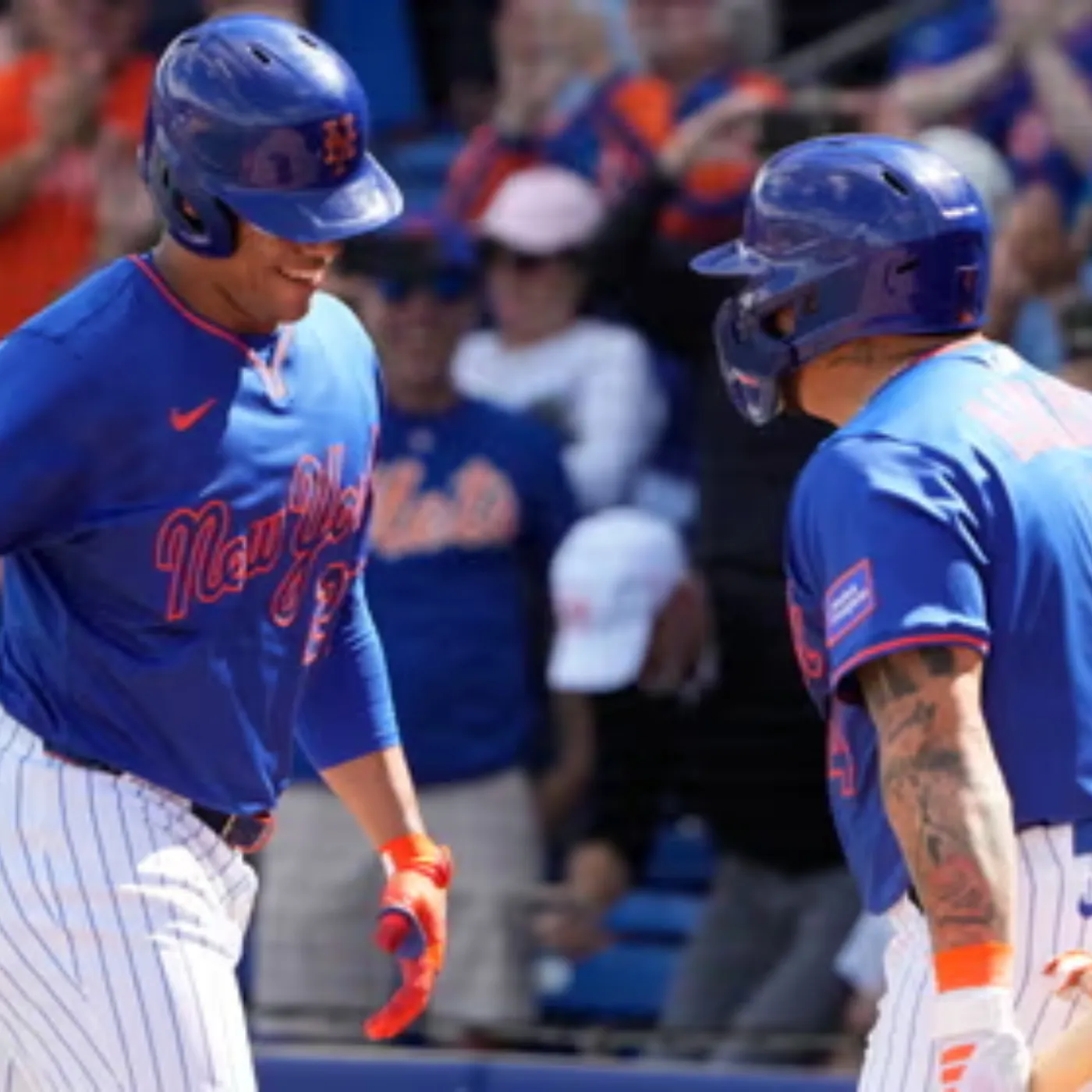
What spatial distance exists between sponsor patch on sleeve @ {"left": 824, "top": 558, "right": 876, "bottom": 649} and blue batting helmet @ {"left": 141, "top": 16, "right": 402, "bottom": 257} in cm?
91

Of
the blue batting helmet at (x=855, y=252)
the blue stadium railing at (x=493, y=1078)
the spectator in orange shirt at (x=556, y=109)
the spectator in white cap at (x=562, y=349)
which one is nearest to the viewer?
the blue batting helmet at (x=855, y=252)

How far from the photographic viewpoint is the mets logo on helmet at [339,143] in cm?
368

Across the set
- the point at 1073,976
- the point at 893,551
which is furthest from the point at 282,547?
the point at 1073,976

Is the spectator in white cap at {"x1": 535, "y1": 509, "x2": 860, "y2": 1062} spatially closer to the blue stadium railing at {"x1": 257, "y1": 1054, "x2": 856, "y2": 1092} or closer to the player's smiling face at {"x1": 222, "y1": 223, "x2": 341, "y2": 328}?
the blue stadium railing at {"x1": 257, "y1": 1054, "x2": 856, "y2": 1092}

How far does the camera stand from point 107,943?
11.4ft

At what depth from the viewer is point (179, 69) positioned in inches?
145

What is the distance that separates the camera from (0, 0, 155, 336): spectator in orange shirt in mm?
6605

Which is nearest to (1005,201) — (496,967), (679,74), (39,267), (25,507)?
(679,74)

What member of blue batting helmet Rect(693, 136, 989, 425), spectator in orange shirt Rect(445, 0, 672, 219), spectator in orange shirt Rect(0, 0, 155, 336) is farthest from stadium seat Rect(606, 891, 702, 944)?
blue batting helmet Rect(693, 136, 989, 425)

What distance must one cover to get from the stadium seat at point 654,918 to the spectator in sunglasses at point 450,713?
0.26 meters

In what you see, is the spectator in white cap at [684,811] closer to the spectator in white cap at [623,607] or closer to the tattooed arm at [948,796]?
the spectator in white cap at [623,607]

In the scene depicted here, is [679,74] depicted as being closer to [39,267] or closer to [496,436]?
[496,436]

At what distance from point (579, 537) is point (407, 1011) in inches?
85.1

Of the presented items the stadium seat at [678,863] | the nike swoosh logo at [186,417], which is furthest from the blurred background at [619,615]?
the nike swoosh logo at [186,417]
